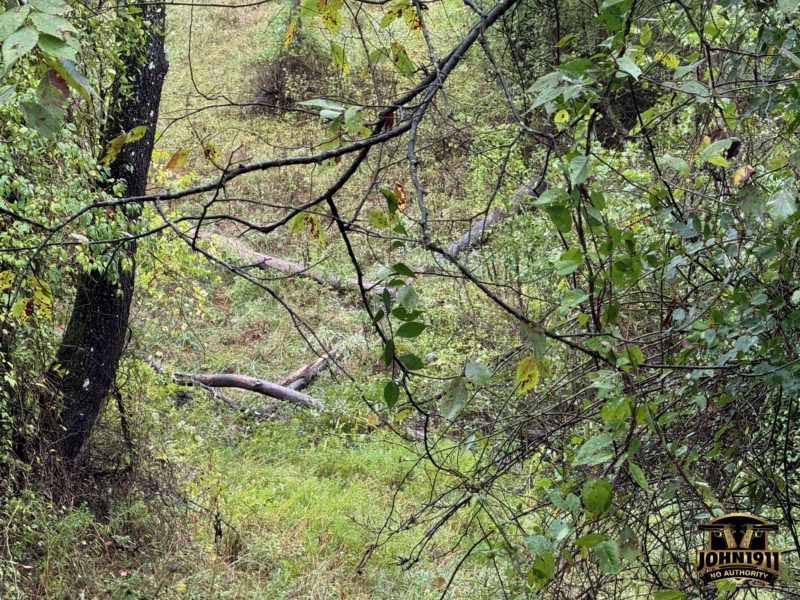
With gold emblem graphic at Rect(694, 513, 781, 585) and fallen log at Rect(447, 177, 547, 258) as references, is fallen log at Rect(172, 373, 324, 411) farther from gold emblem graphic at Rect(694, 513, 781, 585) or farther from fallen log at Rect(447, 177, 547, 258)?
gold emblem graphic at Rect(694, 513, 781, 585)

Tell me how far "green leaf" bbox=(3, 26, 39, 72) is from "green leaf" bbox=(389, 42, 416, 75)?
0.84m

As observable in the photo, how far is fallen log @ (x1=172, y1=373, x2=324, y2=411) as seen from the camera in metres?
6.90

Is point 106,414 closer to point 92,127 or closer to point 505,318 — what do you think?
point 92,127

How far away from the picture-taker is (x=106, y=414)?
14.4 feet

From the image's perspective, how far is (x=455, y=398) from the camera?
47.0 inches

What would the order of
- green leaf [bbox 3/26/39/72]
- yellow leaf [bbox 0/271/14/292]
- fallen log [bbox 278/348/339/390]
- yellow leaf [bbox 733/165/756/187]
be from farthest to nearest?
1. fallen log [bbox 278/348/339/390]
2. yellow leaf [bbox 0/271/14/292]
3. yellow leaf [bbox 733/165/756/187]
4. green leaf [bbox 3/26/39/72]

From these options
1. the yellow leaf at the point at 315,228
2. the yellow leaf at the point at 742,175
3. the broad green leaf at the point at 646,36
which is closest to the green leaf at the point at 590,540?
the yellow leaf at the point at 315,228

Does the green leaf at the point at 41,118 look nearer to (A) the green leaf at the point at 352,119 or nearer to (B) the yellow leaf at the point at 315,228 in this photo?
(A) the green leaf at the point at 352,119

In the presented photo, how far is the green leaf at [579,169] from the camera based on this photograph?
96 centimetres

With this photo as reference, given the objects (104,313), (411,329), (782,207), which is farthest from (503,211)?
(411,329)

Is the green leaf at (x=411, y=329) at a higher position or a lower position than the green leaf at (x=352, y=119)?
lower

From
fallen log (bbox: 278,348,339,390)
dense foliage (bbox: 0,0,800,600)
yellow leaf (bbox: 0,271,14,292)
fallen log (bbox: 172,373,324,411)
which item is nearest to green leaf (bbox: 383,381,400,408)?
dense foliage (bbox: 0,0,800,600)

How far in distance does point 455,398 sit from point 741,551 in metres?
0.71

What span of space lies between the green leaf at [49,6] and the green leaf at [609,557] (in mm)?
1022
